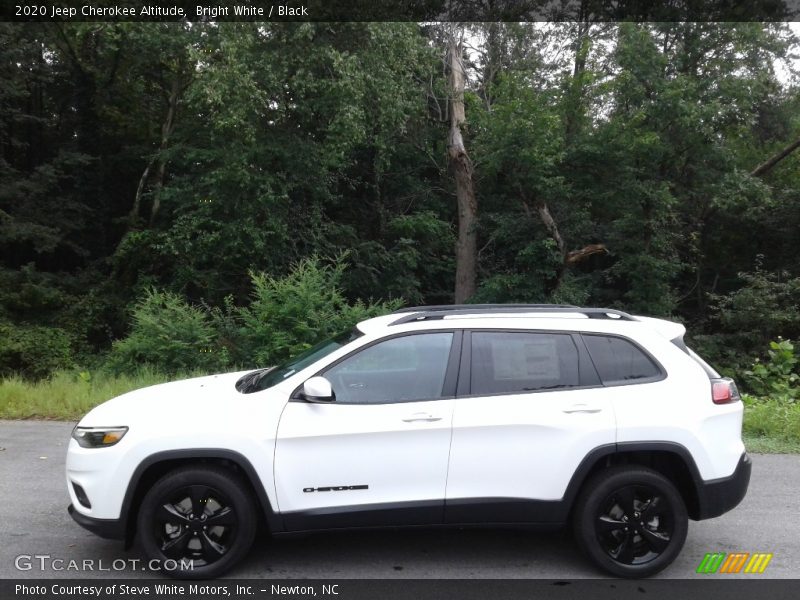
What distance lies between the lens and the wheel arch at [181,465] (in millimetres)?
4371

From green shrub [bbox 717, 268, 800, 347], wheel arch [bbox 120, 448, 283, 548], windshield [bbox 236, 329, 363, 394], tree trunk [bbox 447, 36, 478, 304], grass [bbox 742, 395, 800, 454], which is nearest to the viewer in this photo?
wheel arch [bbox 120, 448, 283, 548]

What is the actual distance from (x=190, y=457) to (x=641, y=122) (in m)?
16.5

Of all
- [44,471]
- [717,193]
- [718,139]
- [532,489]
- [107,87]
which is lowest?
[44,471]

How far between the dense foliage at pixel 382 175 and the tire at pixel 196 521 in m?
9.36

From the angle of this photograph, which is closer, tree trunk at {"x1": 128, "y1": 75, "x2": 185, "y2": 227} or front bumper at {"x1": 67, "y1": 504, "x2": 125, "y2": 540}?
front bumper at {"x1": 67, "y1": 504, "x2": 125, "y2": 540}

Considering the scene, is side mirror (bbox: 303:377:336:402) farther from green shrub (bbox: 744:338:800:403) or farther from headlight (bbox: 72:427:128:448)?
green shrub (bbox: 744:338:800:403)

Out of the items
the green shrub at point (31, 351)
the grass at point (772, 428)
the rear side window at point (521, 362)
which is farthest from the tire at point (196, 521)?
the green shrub at point (31, 351)

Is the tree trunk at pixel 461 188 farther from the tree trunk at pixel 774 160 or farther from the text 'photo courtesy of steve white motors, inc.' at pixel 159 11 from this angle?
the tree trunk at pixel 774 160

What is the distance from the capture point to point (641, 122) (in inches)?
714

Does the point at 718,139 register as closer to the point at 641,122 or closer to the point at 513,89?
the point at 641,122

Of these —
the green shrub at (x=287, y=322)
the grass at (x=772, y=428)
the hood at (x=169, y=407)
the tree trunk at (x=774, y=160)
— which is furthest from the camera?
the tree trunk at (x=774, y=160)

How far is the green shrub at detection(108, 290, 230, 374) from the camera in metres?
12.5

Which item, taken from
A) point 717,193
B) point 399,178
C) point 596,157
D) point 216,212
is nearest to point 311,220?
point 216,212

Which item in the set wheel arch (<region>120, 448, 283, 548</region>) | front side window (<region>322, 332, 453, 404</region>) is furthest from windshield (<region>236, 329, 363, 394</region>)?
wheel arch (<region>120, 448, 283, 548</region>)
